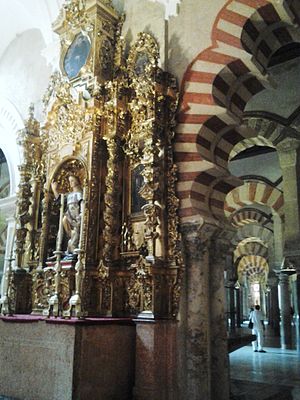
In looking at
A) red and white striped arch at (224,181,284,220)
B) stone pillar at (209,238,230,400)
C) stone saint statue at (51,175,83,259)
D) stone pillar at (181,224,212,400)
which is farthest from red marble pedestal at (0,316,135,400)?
red and white striped arch at (224,181,284,220)

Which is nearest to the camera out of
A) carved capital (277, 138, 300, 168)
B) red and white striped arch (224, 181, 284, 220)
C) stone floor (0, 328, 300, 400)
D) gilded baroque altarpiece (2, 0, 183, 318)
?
gilded baroque altarpiece (2, 0, 183, 318)

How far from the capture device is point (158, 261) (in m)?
4.28

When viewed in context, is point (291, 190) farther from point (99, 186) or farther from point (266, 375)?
point (99, 186)

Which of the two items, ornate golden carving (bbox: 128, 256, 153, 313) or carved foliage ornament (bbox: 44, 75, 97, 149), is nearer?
ornate golden carving (bbox: 128, 256, 153, 313)

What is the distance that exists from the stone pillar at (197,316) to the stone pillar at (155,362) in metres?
0.20

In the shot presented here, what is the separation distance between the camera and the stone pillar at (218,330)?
4.34 metres

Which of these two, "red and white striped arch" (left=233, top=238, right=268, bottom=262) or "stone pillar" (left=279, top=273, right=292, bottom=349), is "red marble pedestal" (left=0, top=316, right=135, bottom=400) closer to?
"stone pillar" (left=279, top=273, right=292, bottom=349)

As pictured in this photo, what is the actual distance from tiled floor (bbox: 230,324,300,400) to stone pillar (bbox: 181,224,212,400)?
0.85 metres

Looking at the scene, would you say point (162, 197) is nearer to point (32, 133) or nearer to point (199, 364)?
point (199, 364)

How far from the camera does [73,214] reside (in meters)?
5.24

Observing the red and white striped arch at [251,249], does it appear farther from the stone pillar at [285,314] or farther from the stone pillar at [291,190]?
the stone pillar at [291,190]

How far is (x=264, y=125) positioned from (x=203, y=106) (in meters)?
3.88

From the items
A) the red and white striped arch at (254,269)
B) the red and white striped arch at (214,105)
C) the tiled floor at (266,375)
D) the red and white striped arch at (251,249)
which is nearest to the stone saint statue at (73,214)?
the red and white striped arch at (214,105)

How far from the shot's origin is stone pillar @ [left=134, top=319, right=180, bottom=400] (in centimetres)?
402
